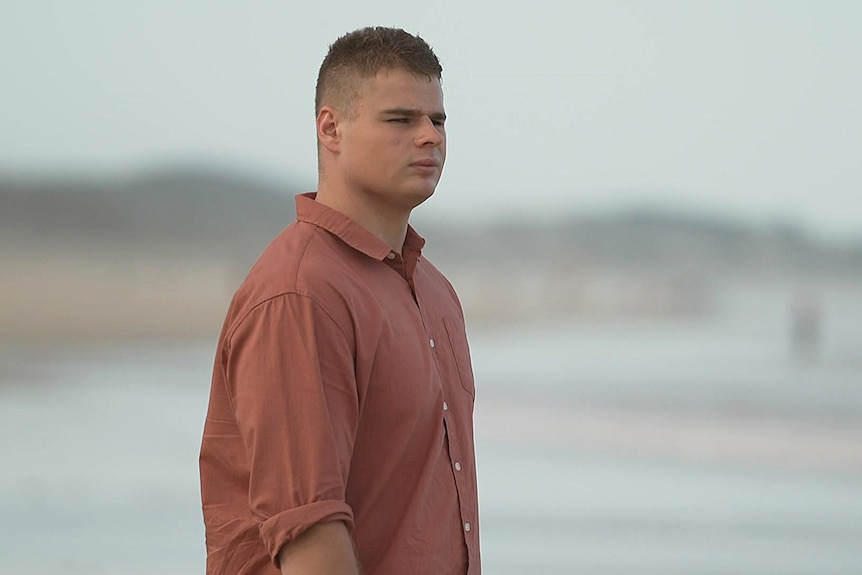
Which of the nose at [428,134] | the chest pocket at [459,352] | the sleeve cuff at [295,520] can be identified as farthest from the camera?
the chest pocket at [459,352]

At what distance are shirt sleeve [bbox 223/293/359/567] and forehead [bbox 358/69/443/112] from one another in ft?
0.82

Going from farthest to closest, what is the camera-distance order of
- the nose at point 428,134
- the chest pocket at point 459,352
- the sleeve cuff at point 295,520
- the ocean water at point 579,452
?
1. the ocean water at point 579,452
2. the chest pocket at point 459,352
3. the nose at point 428,134
4. the sleeve cuff at point 295,520

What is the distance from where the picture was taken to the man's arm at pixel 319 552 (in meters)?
1.11

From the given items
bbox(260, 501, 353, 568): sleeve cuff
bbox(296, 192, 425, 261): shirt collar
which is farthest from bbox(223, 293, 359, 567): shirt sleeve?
bbox(296, 192, 425, 261): shirt collar

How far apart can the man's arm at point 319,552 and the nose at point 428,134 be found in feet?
1.38

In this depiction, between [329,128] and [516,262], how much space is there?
5.26 feet

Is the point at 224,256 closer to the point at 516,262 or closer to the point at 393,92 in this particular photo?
the point at 516,262

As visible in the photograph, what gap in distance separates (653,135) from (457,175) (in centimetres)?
50

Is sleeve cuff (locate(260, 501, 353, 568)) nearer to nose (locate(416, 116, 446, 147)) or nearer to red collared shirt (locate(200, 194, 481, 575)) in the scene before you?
red collared shirt (locate(200, 194, 481, 575))

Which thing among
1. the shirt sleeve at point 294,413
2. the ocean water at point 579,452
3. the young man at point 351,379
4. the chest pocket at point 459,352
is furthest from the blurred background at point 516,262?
the shirt sleeve at point 294,413

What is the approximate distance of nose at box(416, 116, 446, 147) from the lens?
125 cm

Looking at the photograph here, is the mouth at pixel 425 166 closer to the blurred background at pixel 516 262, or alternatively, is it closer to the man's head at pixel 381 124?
the man's head at pixel 381 124

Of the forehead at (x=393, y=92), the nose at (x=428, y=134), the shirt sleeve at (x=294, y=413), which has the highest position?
the forehead at (x=393, y=92)

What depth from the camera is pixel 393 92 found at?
1.26 m
